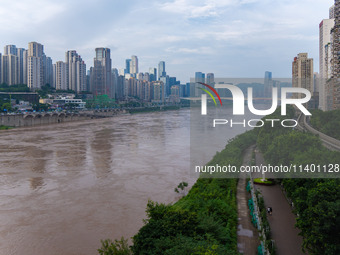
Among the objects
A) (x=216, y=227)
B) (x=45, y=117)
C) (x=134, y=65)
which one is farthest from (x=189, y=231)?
(x=134, y=65)

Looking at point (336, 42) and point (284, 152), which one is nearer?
point (284, 152)

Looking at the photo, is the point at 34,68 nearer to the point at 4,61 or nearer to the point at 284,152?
the point at 4,61

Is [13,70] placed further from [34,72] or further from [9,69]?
[34,72]

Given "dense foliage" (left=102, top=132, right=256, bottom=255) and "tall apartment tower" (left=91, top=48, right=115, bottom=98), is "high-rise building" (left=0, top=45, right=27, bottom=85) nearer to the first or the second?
"tall apartment tower" (left=91, top=48, right=115, bottom=98)

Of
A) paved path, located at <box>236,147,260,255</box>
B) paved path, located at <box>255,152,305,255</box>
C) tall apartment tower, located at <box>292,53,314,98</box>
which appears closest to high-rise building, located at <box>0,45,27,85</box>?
tall apartment tower, located at <box>292,53,314,98</box>

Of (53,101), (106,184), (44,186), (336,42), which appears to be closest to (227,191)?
(106,184)

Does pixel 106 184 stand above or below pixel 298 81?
below
